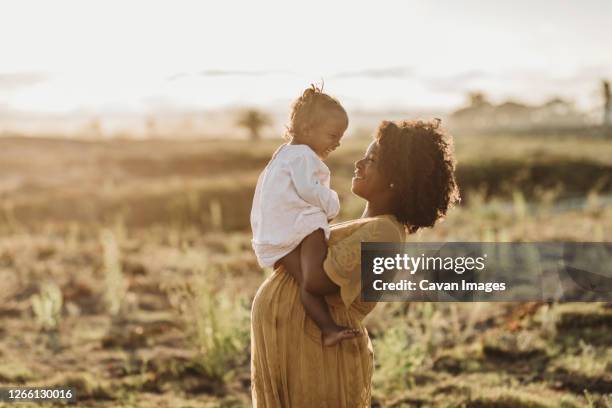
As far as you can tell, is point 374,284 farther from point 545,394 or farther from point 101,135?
point 101,135

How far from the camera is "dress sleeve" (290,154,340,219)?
8.30ft

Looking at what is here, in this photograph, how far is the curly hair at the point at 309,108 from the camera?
2705 millimetres

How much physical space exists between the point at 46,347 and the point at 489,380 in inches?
153

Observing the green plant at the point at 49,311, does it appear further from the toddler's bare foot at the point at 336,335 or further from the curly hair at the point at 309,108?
the toddler's bare foot at the point at 336,335

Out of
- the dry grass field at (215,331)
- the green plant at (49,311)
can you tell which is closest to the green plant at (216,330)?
the dry grass field at (215,331)

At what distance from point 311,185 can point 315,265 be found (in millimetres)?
291

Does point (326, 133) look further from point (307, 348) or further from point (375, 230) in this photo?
point (307, 348)

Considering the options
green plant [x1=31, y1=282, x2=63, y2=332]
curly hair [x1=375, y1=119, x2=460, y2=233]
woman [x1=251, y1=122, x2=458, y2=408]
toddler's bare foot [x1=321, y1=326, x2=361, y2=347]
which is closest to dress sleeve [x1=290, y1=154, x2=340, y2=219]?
woman [x1=251, y1=122, x2=458, y2=408]

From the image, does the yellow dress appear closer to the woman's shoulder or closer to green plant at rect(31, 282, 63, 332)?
the woman's shoulder

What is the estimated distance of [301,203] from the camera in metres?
2.55

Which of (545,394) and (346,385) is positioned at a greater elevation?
(346,385)

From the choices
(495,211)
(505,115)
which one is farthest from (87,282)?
(505,115)

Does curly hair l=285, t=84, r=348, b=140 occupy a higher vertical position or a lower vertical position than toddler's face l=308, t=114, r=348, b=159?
higher

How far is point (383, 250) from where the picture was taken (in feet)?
8.38
